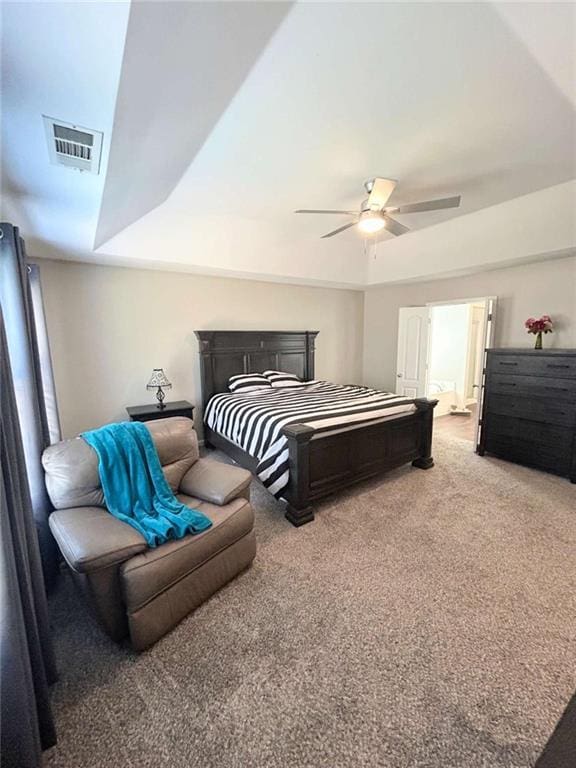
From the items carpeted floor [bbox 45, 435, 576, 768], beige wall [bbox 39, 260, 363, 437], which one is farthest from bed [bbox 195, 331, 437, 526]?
carpeted floor [bbox 45, 435, 576, 768]

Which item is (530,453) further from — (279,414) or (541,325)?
(279,414)

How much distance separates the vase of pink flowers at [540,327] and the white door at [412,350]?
1444 mm

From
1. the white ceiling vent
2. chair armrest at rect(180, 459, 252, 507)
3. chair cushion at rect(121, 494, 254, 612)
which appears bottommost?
chair cushion at rect(121, 494, 254, 612)

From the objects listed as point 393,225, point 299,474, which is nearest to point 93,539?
point 299,474

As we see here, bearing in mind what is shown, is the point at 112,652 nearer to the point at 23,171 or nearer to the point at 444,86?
the point at 23,171

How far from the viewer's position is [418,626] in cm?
180

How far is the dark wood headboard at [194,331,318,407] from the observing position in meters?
4.54

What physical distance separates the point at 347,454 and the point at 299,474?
0.60m

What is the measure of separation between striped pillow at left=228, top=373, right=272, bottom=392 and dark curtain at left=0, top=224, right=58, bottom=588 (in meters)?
2.62

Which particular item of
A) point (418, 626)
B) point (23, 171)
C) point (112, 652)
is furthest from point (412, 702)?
point (23, 171)

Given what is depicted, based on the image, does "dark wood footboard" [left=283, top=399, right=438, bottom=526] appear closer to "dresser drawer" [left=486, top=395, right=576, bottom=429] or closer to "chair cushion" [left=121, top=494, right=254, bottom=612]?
"chair cushion" [left=121, top=494, right=254, bottom=612]

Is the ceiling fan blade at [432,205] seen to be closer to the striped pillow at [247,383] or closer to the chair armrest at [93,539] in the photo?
the striped pillow at [247,383]

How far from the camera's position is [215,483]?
7.39 ft

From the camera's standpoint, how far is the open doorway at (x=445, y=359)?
5.25m
